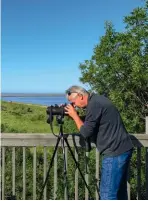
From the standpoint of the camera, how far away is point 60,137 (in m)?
3.23

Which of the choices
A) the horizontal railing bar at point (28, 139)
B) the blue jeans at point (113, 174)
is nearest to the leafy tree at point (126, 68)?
the horizontal railing bar at point (28, 139)

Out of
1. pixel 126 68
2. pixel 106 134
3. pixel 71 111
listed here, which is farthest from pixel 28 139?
pixel 126 68

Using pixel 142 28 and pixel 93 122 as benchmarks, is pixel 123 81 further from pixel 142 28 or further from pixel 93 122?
pixel 93 122

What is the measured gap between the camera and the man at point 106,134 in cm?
288

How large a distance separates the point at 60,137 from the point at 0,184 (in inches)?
33.3

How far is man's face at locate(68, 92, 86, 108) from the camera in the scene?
9.71ft

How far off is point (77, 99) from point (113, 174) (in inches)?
27.5

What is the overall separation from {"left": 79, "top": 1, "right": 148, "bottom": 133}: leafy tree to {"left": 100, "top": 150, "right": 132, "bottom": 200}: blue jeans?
410 inches

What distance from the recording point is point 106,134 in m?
2.93

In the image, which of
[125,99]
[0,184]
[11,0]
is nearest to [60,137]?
[0,184]

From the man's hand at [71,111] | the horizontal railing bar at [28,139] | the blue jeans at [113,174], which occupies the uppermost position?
the man's hand at [71,111]

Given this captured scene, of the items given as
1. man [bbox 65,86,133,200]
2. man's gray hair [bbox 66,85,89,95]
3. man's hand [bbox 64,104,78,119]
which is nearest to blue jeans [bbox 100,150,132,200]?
man [bbox 65,86,133,200]

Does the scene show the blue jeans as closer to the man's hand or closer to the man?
the man

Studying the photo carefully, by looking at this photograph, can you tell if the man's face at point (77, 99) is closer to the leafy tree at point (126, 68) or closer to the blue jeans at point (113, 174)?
the blue jeans at point (113, 174)
